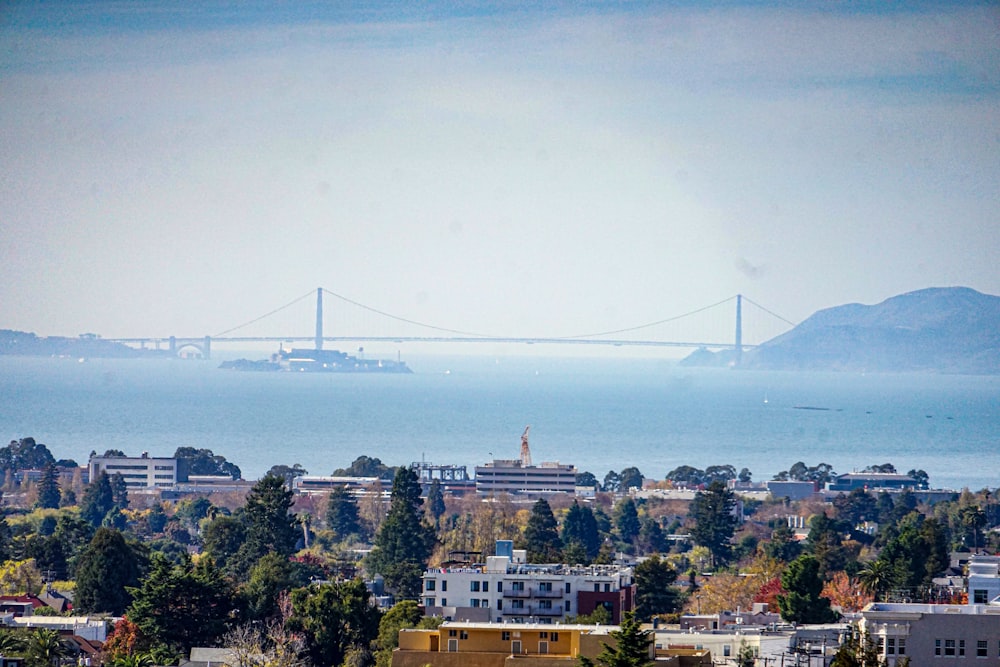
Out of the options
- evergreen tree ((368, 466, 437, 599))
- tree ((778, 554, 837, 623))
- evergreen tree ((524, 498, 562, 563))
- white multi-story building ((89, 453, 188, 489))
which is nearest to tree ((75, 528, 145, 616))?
evergreen tree ((368, 466, 437, 599))

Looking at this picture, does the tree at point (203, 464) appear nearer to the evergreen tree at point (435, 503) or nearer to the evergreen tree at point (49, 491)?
the evergreen tree at point (49, 491)


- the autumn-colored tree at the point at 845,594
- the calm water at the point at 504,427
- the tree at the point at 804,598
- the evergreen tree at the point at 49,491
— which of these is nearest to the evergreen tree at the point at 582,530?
the autumn-colored tree at the point at 845,594

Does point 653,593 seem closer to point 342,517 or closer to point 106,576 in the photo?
point 106,576

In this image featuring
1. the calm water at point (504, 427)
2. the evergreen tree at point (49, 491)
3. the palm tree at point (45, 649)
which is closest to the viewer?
the palm tree at point (45, 649)

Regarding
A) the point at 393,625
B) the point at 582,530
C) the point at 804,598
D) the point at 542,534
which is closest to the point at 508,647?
the point at 393,625

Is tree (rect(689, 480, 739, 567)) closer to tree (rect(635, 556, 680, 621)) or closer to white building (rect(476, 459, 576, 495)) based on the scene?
tree (rect(635, 556, 680, 621))
